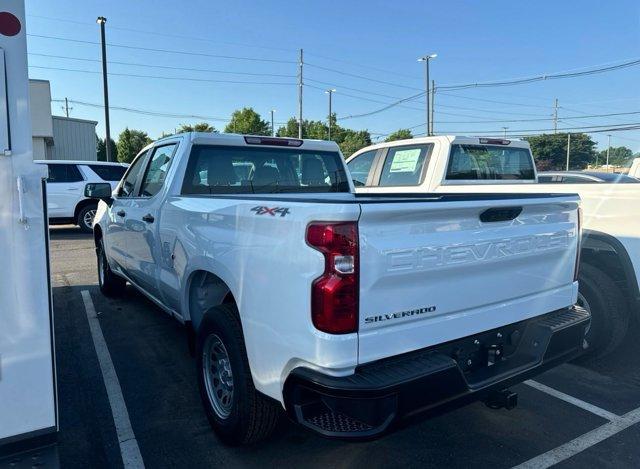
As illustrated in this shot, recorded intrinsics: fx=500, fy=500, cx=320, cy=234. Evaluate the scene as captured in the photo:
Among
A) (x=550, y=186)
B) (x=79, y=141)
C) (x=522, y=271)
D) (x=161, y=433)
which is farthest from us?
(x=79, y=141)

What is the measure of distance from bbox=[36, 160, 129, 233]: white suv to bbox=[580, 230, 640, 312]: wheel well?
11.2 metres

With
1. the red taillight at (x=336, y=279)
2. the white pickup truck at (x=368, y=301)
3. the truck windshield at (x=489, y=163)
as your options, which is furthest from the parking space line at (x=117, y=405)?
the truck windshield at (x=489, y=163)

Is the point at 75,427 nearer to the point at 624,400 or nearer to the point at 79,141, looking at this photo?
the point at 624,400

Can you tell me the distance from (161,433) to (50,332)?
1.42m

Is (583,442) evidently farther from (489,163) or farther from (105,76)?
(105,76)

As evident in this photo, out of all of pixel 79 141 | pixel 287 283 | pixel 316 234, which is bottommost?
pixel 287 283

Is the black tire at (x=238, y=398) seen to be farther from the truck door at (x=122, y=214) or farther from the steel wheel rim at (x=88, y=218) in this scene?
the steel wheel rim at (x=88, y=218)

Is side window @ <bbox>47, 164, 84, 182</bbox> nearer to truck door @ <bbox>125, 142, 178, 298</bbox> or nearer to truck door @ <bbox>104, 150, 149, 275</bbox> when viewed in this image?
truck door @ <bbox>104, 150, 149, 275</bbox>

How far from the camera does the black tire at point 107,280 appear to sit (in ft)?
20.7

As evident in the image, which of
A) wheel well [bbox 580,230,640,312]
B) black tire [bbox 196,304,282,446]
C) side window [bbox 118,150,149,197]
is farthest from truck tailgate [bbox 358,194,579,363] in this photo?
side window [bbox 118,150,149,197]

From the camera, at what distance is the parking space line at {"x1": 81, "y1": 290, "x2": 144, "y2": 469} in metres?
2.96

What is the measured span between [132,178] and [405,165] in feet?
11.7

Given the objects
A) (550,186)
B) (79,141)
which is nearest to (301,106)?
(79,141)

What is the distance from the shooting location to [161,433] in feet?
10.6
